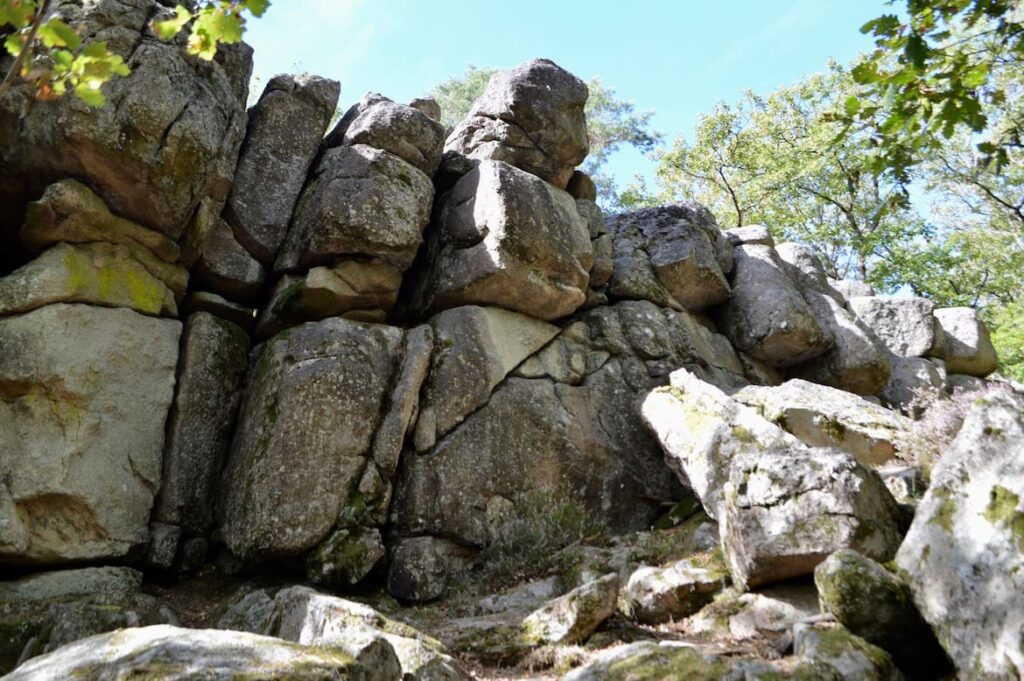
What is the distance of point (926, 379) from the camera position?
16.9m

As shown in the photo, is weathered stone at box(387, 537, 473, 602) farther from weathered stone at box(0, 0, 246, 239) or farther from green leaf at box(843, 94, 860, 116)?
green leaf at box(843, 94, 860, 116)

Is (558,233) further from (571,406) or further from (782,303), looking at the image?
(782,303)

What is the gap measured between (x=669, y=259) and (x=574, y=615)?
32.4 ft

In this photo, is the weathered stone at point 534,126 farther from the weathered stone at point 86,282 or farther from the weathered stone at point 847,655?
the weathered stone at point 847,655

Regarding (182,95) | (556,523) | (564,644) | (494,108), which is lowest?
(564,644)

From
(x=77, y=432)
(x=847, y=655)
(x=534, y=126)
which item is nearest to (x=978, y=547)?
(x=847, y=655)

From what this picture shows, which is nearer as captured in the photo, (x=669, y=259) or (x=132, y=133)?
(x=132, y=133)

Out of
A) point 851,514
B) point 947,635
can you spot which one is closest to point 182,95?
point 851,514

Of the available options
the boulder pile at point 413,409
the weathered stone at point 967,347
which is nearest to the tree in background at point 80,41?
the boulder pile at point 413,409

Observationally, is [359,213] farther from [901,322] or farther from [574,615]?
[901,322]

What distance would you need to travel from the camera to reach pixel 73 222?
11266 mm

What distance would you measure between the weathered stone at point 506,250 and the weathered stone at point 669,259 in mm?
1727

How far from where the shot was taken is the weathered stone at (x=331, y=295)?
12570 mm

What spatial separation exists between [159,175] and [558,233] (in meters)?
6.70
